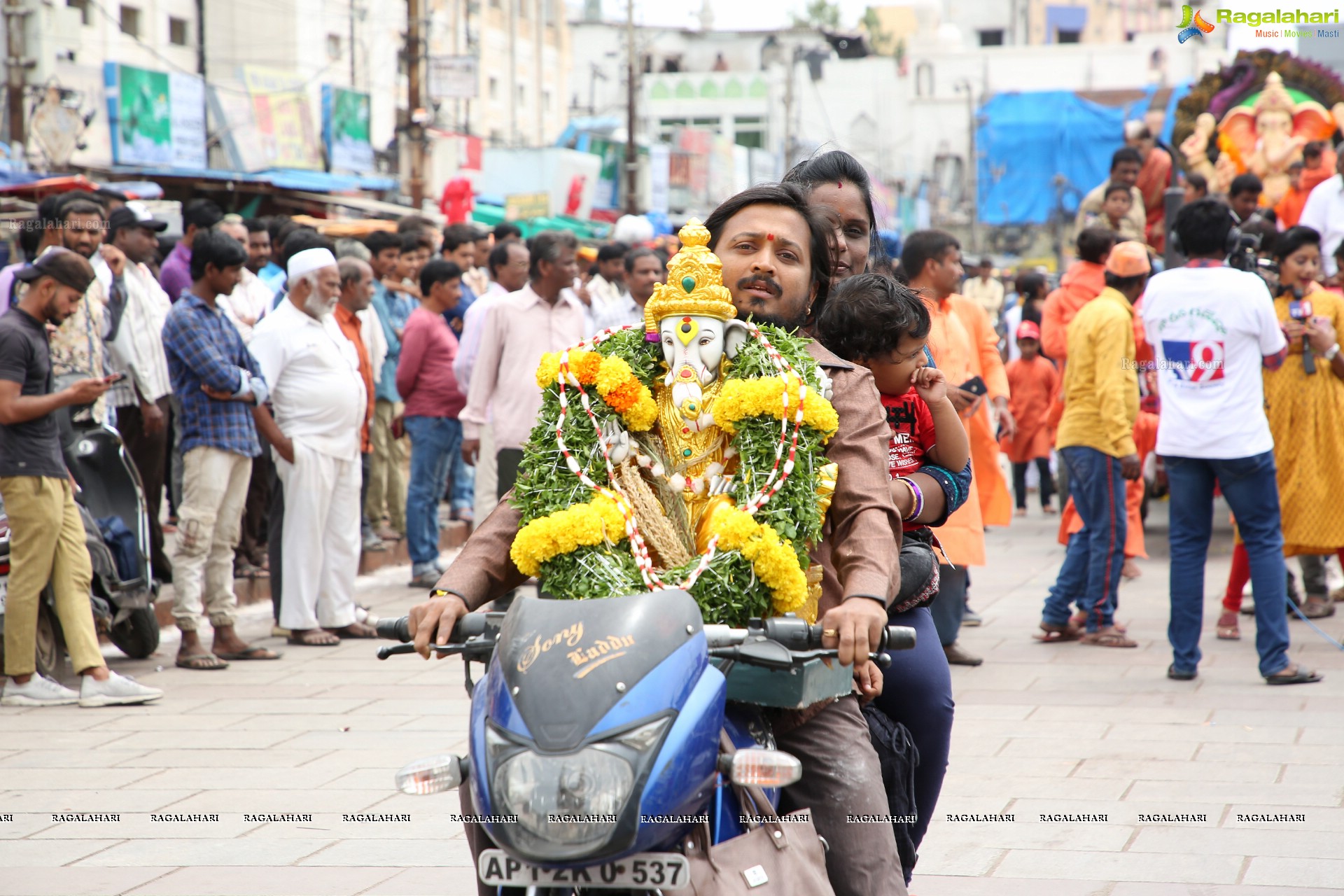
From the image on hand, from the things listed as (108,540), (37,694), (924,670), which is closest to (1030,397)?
(108,540)

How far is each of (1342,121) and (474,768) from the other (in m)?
14.5

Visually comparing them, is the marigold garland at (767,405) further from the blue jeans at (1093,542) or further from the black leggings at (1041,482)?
the black leggings at (1041,482)

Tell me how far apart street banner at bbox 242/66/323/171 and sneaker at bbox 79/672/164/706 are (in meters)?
17.4

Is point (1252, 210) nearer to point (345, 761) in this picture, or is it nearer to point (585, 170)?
point (345, 761)

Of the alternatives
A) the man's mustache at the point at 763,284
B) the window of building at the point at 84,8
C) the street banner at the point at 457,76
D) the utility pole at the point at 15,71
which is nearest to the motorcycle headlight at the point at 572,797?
the man's mustache at the point at 763,284

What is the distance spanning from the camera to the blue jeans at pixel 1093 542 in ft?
26.2

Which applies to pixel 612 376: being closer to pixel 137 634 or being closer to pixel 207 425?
pixel 207 425

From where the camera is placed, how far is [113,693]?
269 inches

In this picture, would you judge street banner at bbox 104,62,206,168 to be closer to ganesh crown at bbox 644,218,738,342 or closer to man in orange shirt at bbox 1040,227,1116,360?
man in orange shirt at bbox 1040,227,1116,360

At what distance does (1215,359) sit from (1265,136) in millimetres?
8686

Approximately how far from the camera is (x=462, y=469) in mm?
12500

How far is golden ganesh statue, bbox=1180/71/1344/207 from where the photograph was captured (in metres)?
14.2

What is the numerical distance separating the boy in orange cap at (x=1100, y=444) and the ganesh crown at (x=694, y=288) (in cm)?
525

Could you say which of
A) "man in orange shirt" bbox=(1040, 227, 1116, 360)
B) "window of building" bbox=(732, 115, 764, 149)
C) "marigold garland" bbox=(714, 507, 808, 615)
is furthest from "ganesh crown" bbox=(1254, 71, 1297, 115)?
"window of building" bbox=(732, 115, 764, 149)
